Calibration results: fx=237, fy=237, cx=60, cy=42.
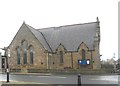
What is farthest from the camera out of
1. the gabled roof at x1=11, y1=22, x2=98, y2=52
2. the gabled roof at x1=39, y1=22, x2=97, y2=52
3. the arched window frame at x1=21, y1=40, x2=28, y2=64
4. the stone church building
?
the arched window frame at x1=21, y1=40, x2=28, y2=64

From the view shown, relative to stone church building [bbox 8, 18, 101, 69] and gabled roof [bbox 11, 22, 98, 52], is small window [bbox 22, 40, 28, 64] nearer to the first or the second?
stone church building [bbox 8, 18, 101, 69]

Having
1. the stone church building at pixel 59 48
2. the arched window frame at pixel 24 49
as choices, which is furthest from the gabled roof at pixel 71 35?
the arched window frame at pixel 24 49

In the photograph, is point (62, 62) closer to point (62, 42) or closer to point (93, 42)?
point (62, 42)

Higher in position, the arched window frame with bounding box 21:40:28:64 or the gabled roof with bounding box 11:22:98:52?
the gabled roof with bounding box 11:22:98:52

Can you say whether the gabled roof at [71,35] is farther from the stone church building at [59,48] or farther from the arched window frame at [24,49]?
the arched window frame at [24,49]

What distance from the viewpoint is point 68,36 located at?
58.6 meters

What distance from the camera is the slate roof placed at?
181 ft

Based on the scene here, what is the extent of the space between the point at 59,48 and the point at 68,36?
434 cm

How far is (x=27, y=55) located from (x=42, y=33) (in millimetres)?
9043

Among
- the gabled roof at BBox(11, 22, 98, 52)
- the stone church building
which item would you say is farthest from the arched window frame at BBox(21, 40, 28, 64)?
the gabled roof at BBox(11, 22, 98, 52)

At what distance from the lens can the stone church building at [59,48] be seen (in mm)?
52969

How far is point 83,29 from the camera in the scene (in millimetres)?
57969

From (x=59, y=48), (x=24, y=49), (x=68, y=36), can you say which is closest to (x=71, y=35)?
(x=68, y=36)

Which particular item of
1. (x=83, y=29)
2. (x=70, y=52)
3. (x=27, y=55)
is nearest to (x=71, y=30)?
(x=83, y=29)
